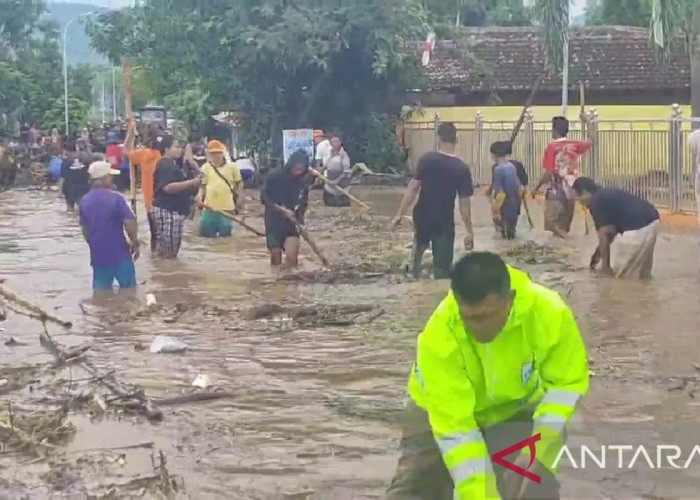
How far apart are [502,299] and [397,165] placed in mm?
31336

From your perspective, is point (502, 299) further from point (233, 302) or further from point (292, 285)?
point (292, 285)

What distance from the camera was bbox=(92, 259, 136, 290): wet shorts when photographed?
12680 mm

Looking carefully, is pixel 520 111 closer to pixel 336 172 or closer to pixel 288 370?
pixel 336 172

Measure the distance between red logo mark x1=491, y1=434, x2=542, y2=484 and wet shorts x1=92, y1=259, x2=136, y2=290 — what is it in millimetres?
8679

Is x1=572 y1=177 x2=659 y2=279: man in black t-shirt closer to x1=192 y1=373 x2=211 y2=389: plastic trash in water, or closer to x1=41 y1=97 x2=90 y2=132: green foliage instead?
x1=192 y1=373 x2=211 y2=389: plastic trash in water

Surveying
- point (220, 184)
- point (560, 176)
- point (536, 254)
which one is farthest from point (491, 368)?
point (220, 184)

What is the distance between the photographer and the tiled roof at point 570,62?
3447 centimetres

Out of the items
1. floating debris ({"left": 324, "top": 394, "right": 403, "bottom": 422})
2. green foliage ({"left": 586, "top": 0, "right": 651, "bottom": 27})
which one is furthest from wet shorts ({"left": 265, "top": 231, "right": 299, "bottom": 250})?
green foliage ({"left": 586, "top": 0, "right": 651, "bottom": 27})

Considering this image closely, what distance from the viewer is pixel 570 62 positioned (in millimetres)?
35781

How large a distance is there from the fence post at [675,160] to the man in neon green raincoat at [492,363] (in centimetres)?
1616

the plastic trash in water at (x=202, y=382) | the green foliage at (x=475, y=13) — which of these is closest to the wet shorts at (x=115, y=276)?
the plastic trash in water at (x=202, y=382)

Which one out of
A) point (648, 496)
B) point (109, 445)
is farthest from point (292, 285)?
point (648, 496)

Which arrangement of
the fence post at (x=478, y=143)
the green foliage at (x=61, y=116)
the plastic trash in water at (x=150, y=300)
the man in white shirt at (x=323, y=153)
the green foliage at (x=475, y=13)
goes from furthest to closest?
the green foliage at (x=61, y=116)
the green foliage at (x=475, y=13)
the fence post at (x=478, y=143)
the man in white shirt at (x=323, y=153)
the plastic trash in water at (x=150, y=300)

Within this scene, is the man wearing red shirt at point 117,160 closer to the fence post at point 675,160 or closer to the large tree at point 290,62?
the large tree at point 290,62
